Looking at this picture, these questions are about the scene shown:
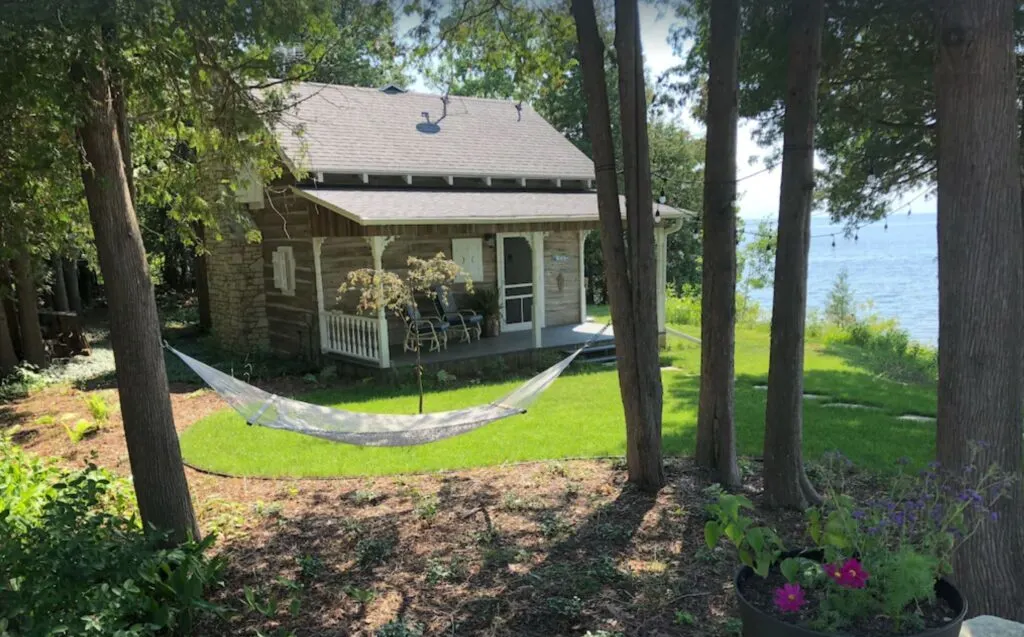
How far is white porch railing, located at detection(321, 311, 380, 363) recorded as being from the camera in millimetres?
10234

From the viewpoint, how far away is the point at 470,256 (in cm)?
1266

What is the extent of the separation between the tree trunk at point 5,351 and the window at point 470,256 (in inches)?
270

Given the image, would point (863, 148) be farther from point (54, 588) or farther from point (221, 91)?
point (54, 588)

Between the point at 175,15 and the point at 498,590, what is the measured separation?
11.7ft

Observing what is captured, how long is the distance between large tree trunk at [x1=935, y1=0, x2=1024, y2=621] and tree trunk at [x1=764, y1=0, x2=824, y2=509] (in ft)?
3.99

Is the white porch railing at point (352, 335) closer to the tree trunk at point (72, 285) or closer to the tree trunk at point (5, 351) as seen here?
the tree trunk at point (5, 351)

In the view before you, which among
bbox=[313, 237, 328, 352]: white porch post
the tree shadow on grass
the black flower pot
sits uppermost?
bbox=[313, 237, 328, 352]: white porch post

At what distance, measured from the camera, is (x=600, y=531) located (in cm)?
409

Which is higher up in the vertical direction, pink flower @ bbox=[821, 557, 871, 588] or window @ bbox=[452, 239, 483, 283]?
window @ bbox=[452, 239, 483, 283]

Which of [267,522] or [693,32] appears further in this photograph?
[693,32]

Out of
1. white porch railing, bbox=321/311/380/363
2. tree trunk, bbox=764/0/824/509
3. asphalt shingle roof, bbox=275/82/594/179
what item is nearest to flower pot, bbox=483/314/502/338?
white porch railing, bbox=321/311/380/363

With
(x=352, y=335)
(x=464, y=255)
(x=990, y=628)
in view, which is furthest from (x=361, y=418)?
(x=464, y=255)

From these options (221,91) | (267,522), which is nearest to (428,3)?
(221,91)

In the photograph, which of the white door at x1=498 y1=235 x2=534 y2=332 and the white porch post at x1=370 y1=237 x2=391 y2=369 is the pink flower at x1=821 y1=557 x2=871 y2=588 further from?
the white door at x1=498 y1=235 x2=534 y2=332
